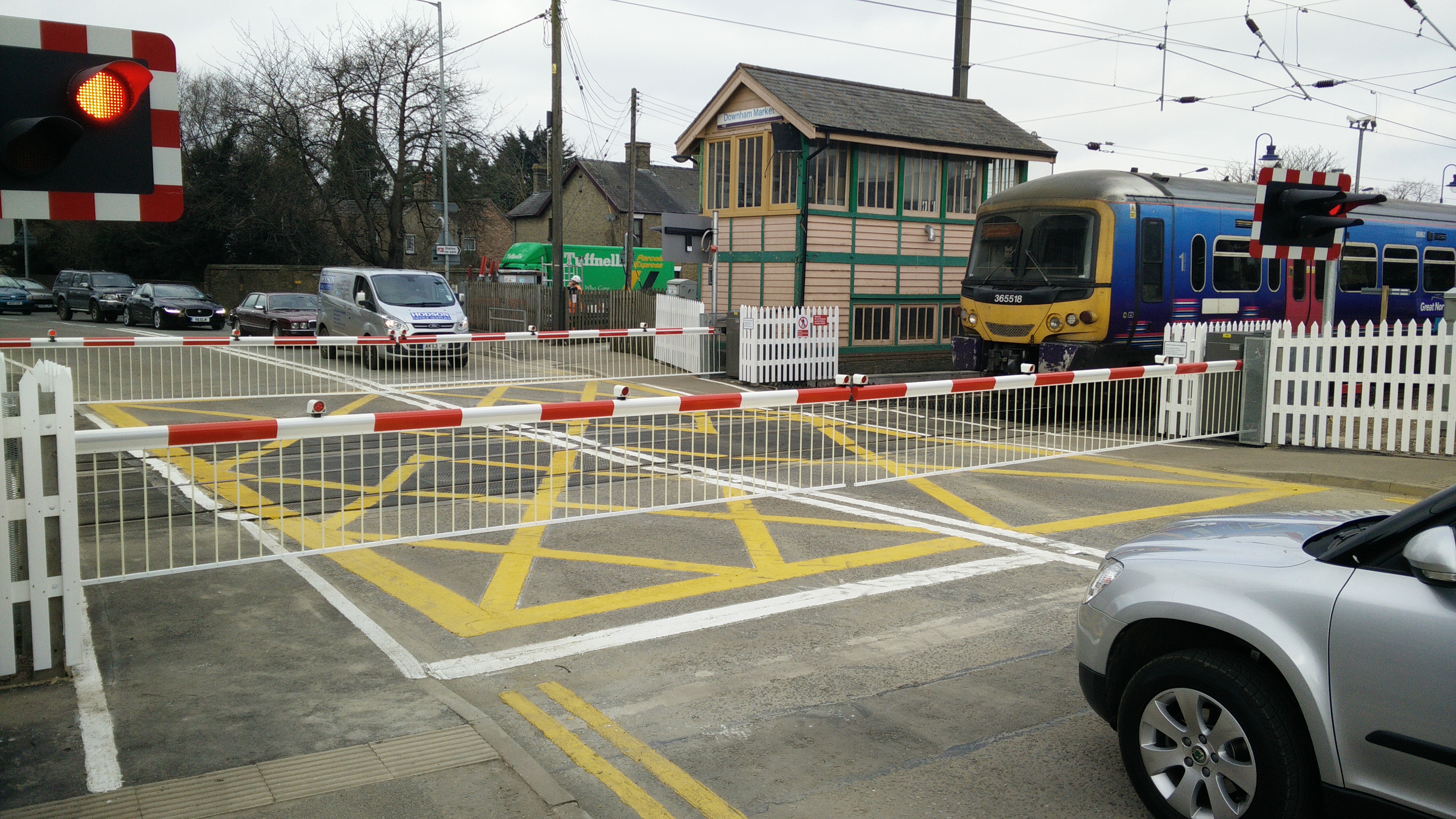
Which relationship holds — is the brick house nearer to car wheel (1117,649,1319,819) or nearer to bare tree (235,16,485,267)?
bare tree (235,16,485,267)

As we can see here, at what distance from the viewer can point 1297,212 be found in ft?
36.4

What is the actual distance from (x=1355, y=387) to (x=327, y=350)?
1802cm

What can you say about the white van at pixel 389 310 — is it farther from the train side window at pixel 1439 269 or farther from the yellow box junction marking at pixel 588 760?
the train side window at pixel 1439 269

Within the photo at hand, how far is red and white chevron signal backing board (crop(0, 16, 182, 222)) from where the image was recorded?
351 centimetres

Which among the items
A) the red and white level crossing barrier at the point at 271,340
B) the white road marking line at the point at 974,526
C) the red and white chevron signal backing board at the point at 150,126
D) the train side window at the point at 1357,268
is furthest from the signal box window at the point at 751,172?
the red and white chevron signal backing board at the point at 150,126

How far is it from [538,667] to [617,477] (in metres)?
4.74

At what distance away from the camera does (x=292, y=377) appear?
1769 cm

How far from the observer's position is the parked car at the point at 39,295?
43.0 m

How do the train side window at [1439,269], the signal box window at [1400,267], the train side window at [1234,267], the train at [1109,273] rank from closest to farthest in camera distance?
the train at [1109,273], the train side window at [1234,267], the signal box window at [1400,267], the train side window at [1439,269]

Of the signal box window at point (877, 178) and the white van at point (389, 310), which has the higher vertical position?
the signal box window at point (877, 178)

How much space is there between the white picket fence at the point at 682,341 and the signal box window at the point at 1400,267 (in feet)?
40.3

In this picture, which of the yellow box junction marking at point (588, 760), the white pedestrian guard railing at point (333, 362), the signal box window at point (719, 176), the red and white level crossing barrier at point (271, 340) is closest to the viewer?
the yellow box junction marking at point (588, 760)

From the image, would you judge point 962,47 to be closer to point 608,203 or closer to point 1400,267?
point 1400,267

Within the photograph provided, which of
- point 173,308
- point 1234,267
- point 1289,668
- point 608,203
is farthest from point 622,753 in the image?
point 608,203
